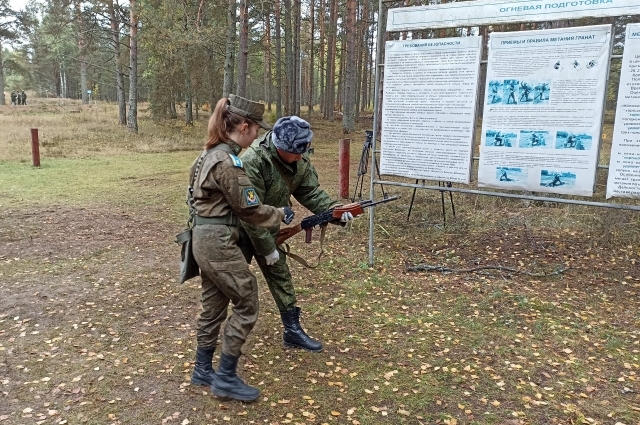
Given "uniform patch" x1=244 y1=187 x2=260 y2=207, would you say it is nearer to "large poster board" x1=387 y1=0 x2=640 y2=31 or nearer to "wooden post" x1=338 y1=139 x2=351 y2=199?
"large poster board" x1=387 y1=0 x2=640 y2=31

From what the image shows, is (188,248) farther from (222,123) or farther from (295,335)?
(295,335)

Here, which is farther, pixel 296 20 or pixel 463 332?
pixel 296 20

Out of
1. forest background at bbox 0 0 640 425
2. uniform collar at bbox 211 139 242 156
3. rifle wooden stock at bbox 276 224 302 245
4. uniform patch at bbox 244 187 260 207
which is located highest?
uniform collar at bbox 211 139 242 156

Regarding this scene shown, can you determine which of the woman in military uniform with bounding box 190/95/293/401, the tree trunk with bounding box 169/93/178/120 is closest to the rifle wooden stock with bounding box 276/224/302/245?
the woman in military uniform with bounding box 190/95/293/401

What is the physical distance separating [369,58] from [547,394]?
37937 mm

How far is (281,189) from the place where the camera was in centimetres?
350

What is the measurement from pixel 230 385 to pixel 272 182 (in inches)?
53.9

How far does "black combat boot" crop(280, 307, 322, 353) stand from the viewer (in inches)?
149

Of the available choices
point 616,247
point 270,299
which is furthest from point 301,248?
point 616,247

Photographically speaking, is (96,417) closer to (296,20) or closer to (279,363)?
(279,363)

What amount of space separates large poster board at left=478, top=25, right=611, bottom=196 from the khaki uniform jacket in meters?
2.97

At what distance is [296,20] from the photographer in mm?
22547

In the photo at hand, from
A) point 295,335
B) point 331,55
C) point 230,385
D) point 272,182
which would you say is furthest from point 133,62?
point 230,385

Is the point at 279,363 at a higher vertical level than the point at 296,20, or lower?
lower
